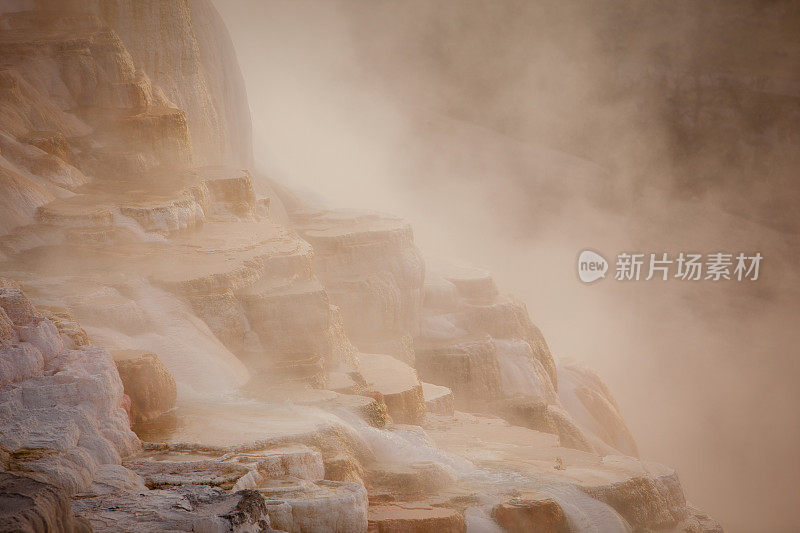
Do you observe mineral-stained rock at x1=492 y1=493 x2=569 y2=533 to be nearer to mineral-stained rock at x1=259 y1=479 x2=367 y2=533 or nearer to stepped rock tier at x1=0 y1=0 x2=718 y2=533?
stepped rock tier at x1=0 y1=0 x2=718 y2=533

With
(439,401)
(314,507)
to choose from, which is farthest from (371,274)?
(314,507)

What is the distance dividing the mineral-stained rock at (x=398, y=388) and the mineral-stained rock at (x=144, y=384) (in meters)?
2.78

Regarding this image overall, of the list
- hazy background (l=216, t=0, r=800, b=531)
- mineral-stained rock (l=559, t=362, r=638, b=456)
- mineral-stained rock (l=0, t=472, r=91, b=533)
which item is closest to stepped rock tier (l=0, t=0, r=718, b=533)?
mineral-stained rock (l=0, t=472, r=91, b=533)

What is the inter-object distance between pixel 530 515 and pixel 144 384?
3.16 metres

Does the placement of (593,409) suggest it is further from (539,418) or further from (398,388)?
(398,388)

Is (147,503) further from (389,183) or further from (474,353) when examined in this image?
(389,183)

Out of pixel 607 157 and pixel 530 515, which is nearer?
pixel 530 515

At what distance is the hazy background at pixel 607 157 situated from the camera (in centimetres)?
2220

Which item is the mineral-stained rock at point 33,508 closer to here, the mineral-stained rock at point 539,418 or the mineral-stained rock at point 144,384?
the mineral-stained rock at point 144,384

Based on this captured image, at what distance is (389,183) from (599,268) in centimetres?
624

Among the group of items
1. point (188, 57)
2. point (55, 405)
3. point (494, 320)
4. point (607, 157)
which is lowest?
point (55, 405)

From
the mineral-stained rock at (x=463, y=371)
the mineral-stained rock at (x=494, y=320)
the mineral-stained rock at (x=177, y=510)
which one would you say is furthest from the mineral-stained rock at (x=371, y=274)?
the mineral-stained rock at (x=177, y=510)

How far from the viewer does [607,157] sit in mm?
25359

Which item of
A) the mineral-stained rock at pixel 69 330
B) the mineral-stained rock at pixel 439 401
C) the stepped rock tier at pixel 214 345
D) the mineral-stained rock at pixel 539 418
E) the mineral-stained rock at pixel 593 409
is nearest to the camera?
the stepped rock tier at pixel 214 345
